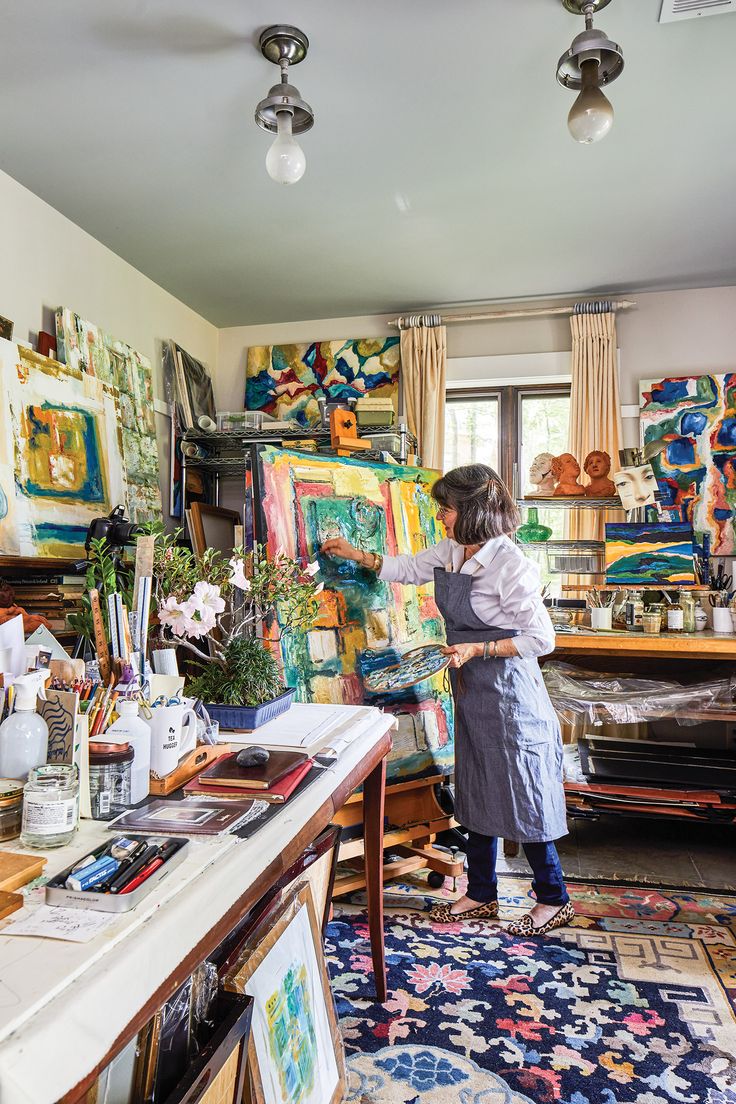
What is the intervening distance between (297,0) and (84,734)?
213cm

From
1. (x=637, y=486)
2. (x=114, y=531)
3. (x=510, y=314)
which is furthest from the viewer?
(x=510, y=314)

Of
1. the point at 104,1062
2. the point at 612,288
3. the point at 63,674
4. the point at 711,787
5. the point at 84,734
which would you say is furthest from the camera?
the point at 612,288

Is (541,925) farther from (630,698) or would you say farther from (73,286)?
(73,286)

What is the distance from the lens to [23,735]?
1109 millimetres

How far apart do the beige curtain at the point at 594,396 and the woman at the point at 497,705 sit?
1828mm

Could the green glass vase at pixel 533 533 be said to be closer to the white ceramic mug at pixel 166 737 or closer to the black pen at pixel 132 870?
the white ceramic mug at pixel 166 737

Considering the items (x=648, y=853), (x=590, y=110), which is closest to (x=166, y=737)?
(x=590, y=110)

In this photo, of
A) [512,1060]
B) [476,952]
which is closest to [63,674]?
[512,1060]

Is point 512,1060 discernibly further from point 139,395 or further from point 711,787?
point 139,395

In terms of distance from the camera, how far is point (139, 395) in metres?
3.88

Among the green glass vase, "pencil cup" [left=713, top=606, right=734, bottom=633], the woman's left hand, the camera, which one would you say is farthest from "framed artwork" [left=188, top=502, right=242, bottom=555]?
"pencil cup" [left=713, top=606, right=734, bottom=633]

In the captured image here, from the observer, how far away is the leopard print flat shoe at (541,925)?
7.88 feet

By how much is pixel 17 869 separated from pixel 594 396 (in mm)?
3978

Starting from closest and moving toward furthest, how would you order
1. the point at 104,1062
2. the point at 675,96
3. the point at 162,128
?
the point at 104,1062 → the point at 675,96 → the point at 162,128
